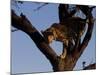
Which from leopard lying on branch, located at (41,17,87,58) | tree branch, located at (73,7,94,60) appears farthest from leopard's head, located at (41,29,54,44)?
tree branch, located at (73,7,94,60)

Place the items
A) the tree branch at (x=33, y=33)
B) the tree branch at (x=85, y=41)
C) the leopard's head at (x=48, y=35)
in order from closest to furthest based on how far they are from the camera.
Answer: the tree branch at (x=33, y=33)
the leopard's head at (x=48, y=35)
the tree branch at (x=85, y=41)

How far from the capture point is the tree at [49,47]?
2.41 m

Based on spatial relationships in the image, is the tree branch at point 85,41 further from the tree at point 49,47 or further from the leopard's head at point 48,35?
the leopard's head at point 48,35

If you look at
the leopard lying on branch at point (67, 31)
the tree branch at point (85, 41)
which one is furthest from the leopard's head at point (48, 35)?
the tree branch at point (85, 41)

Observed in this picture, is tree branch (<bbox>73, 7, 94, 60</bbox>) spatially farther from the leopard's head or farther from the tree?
the leopard's head

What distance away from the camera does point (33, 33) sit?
2.46 metres

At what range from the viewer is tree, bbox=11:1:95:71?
2.41m

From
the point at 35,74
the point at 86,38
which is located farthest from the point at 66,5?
the point at 35,74

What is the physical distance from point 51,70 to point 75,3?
81cm

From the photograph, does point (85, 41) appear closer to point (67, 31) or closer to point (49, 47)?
point (67, 31)

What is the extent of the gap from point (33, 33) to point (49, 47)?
0.78 ft

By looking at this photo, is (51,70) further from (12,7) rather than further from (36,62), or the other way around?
(12,7)
